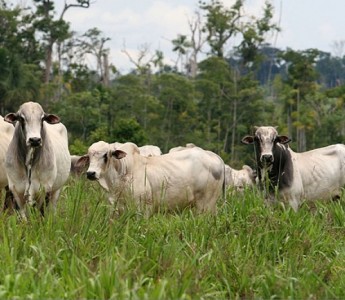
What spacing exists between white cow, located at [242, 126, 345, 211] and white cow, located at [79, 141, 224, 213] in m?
0.54

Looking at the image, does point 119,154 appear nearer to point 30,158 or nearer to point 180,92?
point 30,158

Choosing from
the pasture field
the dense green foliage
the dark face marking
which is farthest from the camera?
the dense green foliage

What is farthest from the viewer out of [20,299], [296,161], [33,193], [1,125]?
[296,161]

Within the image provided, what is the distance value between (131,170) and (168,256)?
9.07ft

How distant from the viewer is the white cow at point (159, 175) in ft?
25.0

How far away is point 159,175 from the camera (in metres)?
8.06

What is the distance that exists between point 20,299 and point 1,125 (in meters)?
4.15

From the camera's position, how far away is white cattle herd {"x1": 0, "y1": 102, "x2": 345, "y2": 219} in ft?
23.3

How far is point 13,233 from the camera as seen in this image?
5391 millimetres

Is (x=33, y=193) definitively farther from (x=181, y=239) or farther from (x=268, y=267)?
(x=268, y=267)

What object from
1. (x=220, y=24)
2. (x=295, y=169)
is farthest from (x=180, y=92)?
(x=295, y=169)

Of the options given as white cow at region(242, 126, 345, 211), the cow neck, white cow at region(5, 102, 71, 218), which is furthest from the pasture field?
the cow neck

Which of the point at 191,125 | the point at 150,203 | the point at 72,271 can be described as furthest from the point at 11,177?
the point at 191,125

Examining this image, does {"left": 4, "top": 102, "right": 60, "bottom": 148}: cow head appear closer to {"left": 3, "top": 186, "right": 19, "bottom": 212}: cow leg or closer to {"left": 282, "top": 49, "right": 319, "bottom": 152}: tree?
{"left": 3, "top": 186, "right": 19, "bottom": 212}: cow leg
